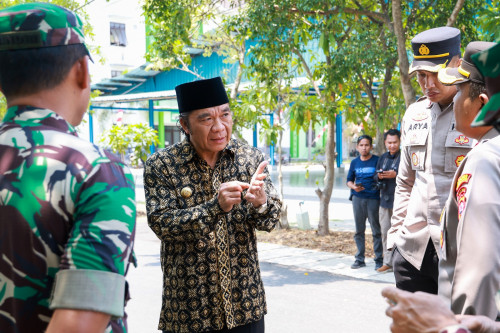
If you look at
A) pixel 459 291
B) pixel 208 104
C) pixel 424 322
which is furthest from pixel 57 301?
pixel 208 104

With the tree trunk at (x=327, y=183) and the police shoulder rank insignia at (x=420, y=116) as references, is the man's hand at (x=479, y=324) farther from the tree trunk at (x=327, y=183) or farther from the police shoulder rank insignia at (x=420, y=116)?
the tree trunk at (x=327, y=183)

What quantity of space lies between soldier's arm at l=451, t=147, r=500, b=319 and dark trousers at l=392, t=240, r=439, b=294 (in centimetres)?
123

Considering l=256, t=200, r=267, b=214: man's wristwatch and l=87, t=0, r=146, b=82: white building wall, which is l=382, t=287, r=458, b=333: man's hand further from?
l=87, t=0, r=146, b=82: white building wall

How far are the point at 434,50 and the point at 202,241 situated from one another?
1758mm

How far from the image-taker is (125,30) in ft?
127

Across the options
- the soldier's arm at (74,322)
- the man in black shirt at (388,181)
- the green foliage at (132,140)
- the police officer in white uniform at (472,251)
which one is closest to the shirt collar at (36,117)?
the soldier's arm at (74,322)

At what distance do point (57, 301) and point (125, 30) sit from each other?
3969 centimetres

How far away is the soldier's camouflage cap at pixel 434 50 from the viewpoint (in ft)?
10.5

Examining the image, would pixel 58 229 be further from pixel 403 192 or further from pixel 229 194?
pixel 403 192

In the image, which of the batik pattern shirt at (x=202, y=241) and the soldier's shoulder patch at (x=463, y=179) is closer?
the soldier's shoulder patch at (x=463, y=179)

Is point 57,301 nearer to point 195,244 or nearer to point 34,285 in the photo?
point 34,285

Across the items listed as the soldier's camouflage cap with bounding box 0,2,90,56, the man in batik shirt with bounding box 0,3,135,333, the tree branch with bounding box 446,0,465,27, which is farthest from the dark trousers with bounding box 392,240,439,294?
the tree branch with bounding box 446,0,465,27

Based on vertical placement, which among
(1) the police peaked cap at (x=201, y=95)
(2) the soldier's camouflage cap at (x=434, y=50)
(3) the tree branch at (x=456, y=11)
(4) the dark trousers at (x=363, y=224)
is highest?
(3) the tree branch at (x=456, y=11)

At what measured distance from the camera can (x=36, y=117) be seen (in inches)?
54.1
